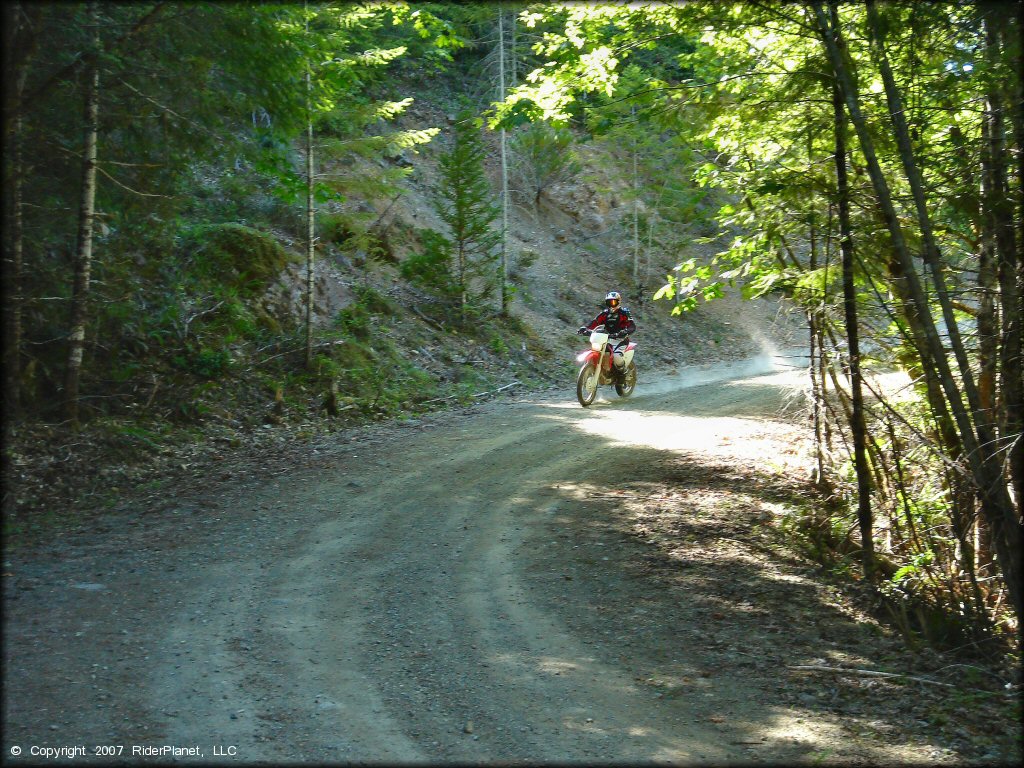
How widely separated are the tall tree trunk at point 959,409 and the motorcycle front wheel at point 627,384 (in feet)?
33.0

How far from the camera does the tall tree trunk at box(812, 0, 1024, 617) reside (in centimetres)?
713

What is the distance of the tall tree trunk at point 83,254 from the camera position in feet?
33.2

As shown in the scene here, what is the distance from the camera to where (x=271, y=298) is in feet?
53.4

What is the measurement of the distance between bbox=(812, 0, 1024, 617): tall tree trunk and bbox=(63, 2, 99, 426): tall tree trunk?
855 centimetres

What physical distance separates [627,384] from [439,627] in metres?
12.0

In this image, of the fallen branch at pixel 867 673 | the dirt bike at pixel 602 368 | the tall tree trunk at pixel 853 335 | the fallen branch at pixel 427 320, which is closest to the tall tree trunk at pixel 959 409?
the tall tree trunk at pixel 853 335

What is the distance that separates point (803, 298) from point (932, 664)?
14.1ft

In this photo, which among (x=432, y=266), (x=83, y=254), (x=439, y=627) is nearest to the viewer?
(x=439, y=627)

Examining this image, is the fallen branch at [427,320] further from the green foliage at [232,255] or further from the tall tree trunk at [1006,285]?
the tall tree trunk at [1006,285]

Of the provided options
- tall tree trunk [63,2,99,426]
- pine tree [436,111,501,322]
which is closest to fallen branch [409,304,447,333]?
pine tree [436,111,501,322]

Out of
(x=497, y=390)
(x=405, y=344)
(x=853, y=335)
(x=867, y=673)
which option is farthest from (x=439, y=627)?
(x=405, y=344)

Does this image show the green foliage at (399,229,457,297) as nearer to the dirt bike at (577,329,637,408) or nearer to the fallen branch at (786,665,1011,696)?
the dirt bike at (577,329,637,408)

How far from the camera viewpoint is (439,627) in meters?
6.38

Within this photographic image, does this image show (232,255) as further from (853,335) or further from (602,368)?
(853,335)
